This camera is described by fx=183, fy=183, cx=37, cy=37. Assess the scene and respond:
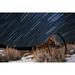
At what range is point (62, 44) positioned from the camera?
191 cm

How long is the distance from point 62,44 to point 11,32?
0.55 m

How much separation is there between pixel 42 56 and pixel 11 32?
414 millimetres

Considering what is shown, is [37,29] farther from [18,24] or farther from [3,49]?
[3,49]
